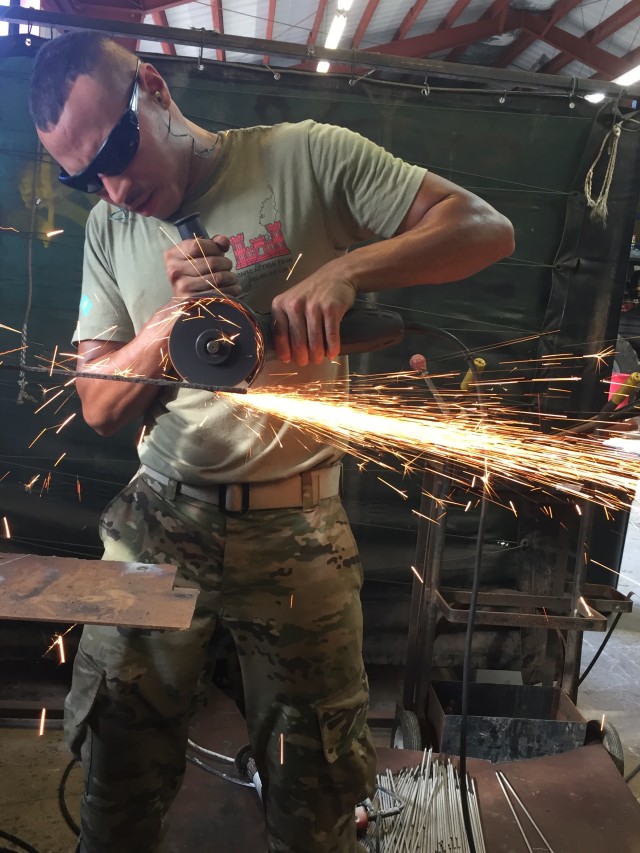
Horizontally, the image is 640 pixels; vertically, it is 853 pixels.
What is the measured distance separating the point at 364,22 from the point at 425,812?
281 inches

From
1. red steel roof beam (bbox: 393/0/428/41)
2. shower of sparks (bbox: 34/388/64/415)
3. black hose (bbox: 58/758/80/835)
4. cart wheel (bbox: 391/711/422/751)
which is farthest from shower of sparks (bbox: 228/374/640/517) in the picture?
red steel roof beam (bbox: 393/0/428/41)

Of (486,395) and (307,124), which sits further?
(486,395)

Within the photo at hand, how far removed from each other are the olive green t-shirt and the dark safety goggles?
16 centimetres

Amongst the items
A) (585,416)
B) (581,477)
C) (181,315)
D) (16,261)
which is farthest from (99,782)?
(585,416)

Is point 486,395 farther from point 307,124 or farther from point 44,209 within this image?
point 44,209

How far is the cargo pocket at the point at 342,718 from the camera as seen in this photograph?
1.52 m

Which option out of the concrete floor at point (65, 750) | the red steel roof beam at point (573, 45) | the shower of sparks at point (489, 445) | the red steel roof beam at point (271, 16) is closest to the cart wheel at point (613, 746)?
the concrete floor at point (65, 750)

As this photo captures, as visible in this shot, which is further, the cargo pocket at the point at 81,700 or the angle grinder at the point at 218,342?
the cargo pocket at the point at 81,700

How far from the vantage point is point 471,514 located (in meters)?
3.08

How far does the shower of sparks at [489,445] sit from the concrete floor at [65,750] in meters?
1.03

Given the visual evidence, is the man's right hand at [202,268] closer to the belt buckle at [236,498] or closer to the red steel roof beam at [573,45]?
the belt buckle at [236,498]

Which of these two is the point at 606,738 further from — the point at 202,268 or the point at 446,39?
the point at 446,39

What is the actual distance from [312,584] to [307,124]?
1054 millimetres

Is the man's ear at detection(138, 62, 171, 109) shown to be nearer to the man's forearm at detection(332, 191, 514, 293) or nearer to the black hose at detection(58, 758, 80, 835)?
the man's forearm at detection(332, 191, 514, 293)
